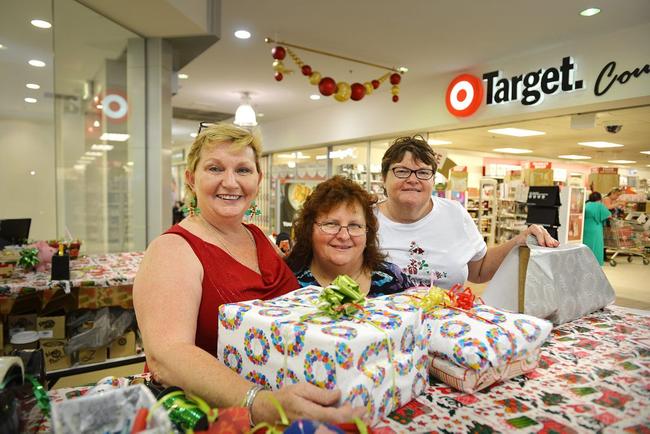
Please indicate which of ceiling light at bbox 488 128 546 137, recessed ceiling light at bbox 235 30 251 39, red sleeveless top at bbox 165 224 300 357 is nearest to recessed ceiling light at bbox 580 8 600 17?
recessed ceiling light at bbox 235 30 251 39

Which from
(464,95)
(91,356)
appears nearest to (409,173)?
(91,356)

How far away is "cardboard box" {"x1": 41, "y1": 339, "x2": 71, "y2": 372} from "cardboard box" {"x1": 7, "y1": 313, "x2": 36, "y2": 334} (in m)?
0.14

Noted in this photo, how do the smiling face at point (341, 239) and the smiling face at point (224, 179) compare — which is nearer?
the smiling face at point (224, 179)

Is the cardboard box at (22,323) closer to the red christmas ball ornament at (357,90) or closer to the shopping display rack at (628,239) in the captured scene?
the red christmas ball ornament at (357,90)

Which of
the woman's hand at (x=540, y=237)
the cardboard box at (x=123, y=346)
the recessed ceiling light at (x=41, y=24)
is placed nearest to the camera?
the woman's hand at (x=540, y=237)

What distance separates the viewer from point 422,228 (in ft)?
6.79

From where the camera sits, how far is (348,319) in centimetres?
96

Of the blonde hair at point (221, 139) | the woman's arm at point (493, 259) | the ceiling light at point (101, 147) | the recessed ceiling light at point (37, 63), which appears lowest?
the woman's arm at point (493, 259)

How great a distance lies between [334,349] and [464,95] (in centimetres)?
571

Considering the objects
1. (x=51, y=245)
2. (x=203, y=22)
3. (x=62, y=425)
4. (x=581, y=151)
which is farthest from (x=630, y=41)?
(x=581, y=151)

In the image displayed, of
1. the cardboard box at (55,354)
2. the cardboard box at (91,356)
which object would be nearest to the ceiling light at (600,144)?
the cardboard box at (91,356)

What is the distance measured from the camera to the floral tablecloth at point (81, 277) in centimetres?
289

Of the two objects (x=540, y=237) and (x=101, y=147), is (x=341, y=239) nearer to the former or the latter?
(x=540, y=237)

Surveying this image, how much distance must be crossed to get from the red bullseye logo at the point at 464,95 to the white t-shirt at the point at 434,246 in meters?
4.10
